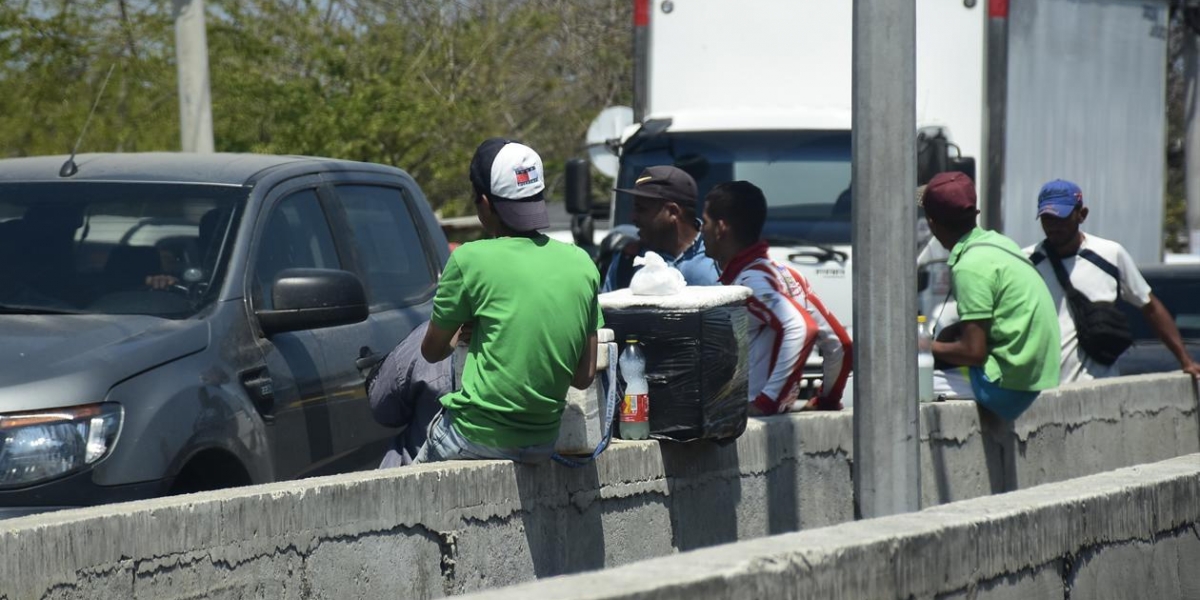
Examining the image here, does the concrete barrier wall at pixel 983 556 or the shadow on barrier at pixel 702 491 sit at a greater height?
the concrete barrier wall at pixel 983 556

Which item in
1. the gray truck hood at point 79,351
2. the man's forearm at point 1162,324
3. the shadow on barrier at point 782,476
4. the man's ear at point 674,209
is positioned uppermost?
the man's ear at point 674,209

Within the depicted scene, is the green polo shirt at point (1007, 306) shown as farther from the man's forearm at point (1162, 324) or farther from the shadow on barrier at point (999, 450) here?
the man's forearm at point (1162, 324)

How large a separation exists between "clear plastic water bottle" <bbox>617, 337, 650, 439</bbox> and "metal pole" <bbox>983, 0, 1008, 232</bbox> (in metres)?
6.74

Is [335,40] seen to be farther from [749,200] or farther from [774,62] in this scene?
[749,200]

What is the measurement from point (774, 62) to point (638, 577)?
9527mm

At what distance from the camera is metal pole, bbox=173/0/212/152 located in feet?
41.1

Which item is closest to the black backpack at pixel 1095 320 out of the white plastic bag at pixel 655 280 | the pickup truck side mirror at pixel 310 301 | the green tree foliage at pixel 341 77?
the white plastic bag at pixel 655 280

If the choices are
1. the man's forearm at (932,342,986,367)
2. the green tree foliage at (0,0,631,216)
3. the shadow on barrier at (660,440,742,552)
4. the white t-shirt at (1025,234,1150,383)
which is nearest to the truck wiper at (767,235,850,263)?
the white t-shirt at (1025,234,1150,383)

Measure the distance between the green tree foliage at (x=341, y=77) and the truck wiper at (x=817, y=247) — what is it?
8.93 m

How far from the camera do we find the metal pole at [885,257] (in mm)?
5137

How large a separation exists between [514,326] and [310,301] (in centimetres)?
83

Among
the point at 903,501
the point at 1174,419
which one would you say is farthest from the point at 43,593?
the point at 1174,419

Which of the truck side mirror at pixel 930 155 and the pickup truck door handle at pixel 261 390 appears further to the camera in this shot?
the truck side mirror at pixel 930 155

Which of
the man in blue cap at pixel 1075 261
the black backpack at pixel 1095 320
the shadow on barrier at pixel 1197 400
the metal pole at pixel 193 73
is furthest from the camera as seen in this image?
the metal pole at pixel 193 73
